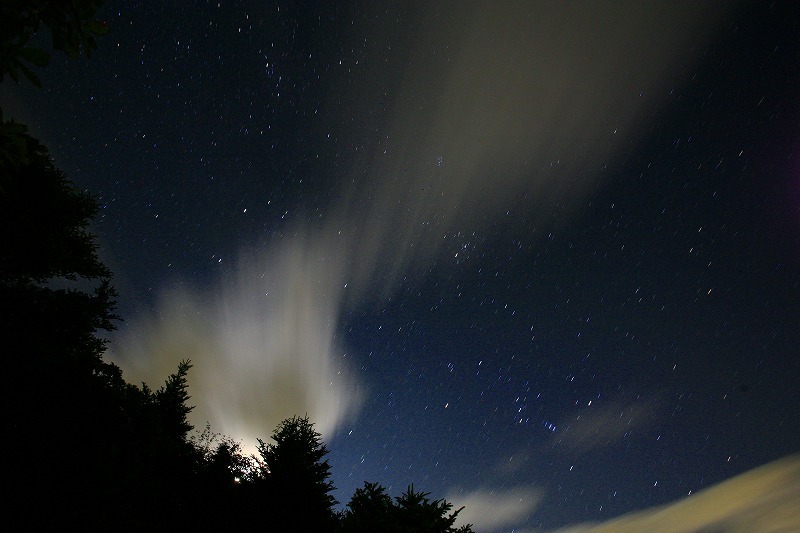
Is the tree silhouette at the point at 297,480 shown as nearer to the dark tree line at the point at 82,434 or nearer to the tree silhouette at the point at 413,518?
the dark tree line at the point at 82,434

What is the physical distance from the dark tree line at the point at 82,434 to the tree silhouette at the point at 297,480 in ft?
0.11

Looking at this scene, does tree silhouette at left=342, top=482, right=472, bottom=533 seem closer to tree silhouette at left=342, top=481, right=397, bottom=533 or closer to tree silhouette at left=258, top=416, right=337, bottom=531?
tree silhouette at left=342, top=481, right=397, bottom=533

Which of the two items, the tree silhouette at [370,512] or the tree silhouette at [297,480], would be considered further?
the tree silhouette at [297,480]

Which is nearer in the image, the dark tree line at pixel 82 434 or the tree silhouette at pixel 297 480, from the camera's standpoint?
the dark tree line at pixel 82 434

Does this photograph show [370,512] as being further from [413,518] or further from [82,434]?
[82,434]

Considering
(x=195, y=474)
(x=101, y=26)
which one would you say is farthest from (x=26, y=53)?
(x=195, y=474)

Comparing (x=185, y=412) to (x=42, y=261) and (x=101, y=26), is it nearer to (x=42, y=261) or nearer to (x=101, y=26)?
(x=42, y=261)

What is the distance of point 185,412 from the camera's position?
68.6ft

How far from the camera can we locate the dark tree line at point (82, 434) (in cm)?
896

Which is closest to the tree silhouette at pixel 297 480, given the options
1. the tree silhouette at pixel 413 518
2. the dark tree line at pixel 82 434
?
the dark tree line at pixel 82 434

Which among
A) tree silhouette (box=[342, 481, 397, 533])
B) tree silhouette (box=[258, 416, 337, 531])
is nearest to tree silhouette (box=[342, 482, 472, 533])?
tree silhouette (box=[342, 481, 397, 533])

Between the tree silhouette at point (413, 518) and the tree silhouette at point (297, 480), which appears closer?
the tree silhouette at point (413, 518)

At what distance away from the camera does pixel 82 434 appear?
9648 millimetres

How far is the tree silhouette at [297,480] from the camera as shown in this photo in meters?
12.5
